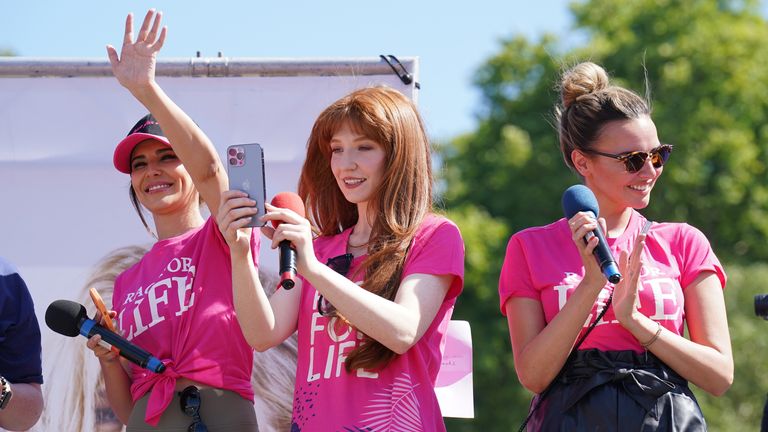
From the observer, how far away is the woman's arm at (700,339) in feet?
12.3

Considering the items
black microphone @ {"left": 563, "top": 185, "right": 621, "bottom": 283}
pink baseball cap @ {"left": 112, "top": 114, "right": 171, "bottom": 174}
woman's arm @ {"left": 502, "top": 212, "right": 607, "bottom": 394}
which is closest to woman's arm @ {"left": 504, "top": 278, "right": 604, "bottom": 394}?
woman's arm @ {"left": 502, "top": 212, "right": 607, "bottom": 394}

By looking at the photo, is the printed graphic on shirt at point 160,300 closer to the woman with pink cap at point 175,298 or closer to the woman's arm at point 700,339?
the woman with pink cap at point 175,298

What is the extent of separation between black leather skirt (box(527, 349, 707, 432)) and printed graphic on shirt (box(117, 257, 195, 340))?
1375mm

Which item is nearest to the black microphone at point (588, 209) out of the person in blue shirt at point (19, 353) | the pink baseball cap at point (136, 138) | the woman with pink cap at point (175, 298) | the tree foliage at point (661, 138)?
the woman with pink cap at point (175, 298)

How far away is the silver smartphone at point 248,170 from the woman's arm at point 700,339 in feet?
4.15

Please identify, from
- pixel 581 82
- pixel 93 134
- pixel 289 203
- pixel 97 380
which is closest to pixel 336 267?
pixel 289 203

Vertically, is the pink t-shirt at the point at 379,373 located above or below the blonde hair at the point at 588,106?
below

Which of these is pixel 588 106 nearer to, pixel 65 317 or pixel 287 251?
pixel 287 251

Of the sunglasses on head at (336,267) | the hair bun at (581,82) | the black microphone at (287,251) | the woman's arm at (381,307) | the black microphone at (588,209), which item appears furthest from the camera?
the hair bun at (581,82)

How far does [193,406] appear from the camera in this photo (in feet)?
13.0

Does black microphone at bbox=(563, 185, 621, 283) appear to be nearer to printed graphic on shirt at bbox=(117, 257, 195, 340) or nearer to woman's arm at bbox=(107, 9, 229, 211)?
woman's arm at bbox=(107, 9, 229, 211)

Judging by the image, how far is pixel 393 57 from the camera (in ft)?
16.4

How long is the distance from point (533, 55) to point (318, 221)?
24189 millimetres

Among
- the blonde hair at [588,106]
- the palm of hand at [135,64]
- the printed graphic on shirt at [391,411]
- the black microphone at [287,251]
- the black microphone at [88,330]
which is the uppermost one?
the palm of hand at [135,64]
